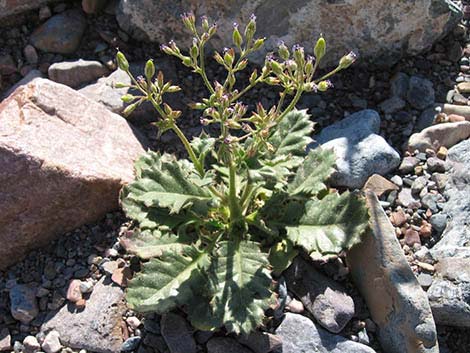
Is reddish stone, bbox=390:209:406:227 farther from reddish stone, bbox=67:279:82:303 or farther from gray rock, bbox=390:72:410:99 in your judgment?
reddish stone, bbox=67:279:82:303

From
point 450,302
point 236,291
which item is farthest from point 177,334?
point 450,302

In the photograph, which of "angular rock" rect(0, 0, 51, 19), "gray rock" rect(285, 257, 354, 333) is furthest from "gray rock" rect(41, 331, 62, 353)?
"angular rock" rect(0, 0, 51, 19)

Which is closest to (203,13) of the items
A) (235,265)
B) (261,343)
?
(235,265)

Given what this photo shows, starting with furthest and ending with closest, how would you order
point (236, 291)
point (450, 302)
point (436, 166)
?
point (436, 166) → point (450, 302) → point (236, 291)

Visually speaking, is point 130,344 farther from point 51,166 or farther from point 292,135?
point 292,135

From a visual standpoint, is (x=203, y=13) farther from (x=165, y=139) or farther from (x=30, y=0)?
(x=30, y=0)

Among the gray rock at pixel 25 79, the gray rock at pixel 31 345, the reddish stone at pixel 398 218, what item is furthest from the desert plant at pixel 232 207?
the gray rock at pixel 25 79

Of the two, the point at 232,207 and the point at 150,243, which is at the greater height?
the point at 232,207
